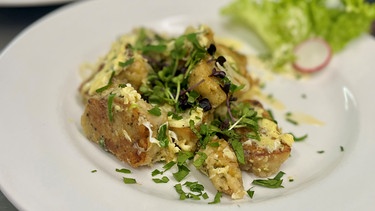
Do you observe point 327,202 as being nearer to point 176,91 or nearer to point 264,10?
point 176,91

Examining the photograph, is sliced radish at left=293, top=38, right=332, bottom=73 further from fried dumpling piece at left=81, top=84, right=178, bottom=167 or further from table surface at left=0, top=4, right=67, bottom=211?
table surface at left=0, top=4, right=67, bottom=211

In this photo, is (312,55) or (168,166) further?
(312,55)

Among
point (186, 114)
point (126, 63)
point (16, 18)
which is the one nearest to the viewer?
point (186, 114)

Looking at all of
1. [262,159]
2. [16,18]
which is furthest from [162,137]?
[16,18]

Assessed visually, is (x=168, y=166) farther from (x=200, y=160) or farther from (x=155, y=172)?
(x=200, y=160)

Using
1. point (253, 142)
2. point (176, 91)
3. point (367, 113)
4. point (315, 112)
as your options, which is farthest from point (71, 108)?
point (367, 113)

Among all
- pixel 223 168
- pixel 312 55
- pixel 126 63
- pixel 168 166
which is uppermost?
pixel 126 63

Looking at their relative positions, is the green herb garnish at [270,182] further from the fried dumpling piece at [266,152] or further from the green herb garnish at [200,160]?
the green herb garnish at [200,160]
